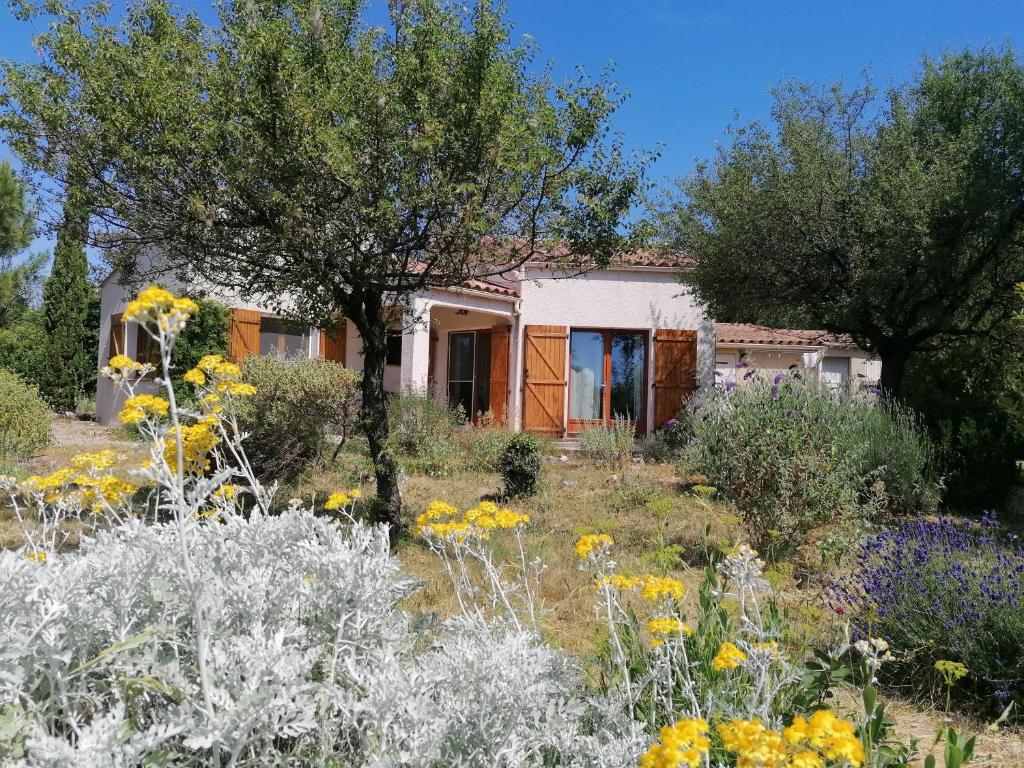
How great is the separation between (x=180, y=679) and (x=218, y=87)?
405 centimetres

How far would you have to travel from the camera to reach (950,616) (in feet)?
10.9

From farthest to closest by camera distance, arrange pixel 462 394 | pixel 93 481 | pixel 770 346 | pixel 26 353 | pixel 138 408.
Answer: pixel 770 346 → pixel 26 353 → pixel 462 394 → pixel 93 481 → pixel 138 408

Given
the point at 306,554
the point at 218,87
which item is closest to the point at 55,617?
the point at 306,554

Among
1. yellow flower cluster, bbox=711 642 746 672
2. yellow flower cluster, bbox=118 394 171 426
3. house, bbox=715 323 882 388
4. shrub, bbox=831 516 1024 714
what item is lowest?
shrub, bbox=831 516 1024 714

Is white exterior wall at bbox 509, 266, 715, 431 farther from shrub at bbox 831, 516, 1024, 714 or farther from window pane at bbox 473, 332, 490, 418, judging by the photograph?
shrub at bbox 831, 516, 1024, 714

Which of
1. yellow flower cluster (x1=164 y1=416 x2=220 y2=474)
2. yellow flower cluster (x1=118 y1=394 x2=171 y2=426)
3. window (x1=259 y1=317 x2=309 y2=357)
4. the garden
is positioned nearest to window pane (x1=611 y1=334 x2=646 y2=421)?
window (x1=259 y1=317 x2=309 y2=357)

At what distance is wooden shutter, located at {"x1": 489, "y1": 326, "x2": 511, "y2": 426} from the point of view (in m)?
13.6

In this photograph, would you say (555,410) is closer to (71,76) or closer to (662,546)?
(662,546)

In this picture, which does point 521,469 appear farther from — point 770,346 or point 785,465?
point 770,346

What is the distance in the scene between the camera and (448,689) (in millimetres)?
2006

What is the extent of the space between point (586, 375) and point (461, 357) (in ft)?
9.60

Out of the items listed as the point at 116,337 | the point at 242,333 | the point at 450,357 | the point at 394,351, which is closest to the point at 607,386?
the point at 450,357

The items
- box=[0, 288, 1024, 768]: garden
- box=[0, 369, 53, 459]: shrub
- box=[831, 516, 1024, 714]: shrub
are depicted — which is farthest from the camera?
box=[0, 369, 53, 459]: shrub

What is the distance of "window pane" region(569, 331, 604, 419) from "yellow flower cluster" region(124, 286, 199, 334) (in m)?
12.2
